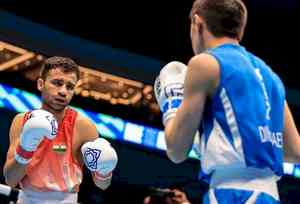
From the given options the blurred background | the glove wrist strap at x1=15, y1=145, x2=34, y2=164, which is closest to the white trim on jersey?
the glove wrist strap at x1=15, y1=145, x2=34, y2=164

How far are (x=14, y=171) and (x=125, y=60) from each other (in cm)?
705

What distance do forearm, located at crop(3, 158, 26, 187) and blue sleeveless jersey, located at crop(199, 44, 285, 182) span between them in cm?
125

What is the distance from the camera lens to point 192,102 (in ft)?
6.40

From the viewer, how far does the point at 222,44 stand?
209 cm

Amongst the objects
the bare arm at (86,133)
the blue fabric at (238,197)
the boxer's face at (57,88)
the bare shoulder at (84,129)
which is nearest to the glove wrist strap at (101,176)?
the bare arm at (86,133)

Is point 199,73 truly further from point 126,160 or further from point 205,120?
point 126,160

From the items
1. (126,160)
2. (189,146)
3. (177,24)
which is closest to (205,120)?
(189,146)

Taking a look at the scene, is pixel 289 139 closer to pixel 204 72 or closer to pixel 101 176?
pixel 204 72

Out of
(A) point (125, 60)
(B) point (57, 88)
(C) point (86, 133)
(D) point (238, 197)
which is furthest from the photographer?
(A) point (125, 60)

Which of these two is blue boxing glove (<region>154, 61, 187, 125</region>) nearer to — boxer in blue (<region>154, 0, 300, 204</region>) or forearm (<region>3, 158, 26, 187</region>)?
boxer in blue (<region>154, 0, 300, 204</region>)

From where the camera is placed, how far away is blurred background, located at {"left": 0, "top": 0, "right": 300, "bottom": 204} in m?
9.26

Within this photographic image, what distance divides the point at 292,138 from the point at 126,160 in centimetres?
794

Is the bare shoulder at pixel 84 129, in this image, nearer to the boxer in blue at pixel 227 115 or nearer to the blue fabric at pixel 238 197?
the boxer in blue at pixel 227 115

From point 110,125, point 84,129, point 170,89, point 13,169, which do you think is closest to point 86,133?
point 84,129
